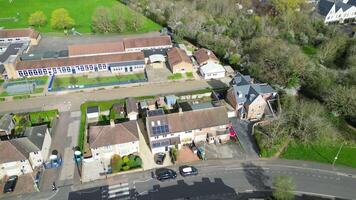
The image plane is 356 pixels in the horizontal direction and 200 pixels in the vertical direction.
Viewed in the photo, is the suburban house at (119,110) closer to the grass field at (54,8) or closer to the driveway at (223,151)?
the driveway at (223,151)

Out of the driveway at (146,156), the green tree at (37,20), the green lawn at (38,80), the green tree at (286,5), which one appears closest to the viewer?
the driveway at (146,156)

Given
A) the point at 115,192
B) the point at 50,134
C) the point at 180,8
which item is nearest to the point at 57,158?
the point at 50,134

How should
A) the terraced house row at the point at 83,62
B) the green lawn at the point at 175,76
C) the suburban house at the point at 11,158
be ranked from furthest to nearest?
the terraced house row at the point at 83,62
the green lawn at the point at 175,76
the suburban house at the point at 11,158

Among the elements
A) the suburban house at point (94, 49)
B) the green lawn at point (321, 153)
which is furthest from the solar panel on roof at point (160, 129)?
the suburban house at point (94, 49)

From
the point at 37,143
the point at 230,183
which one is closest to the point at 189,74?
the point at 230,183

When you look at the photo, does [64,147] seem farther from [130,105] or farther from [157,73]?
[157,73]

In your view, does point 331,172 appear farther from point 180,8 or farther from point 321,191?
point 180,8

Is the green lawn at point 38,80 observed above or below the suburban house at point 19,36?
below
